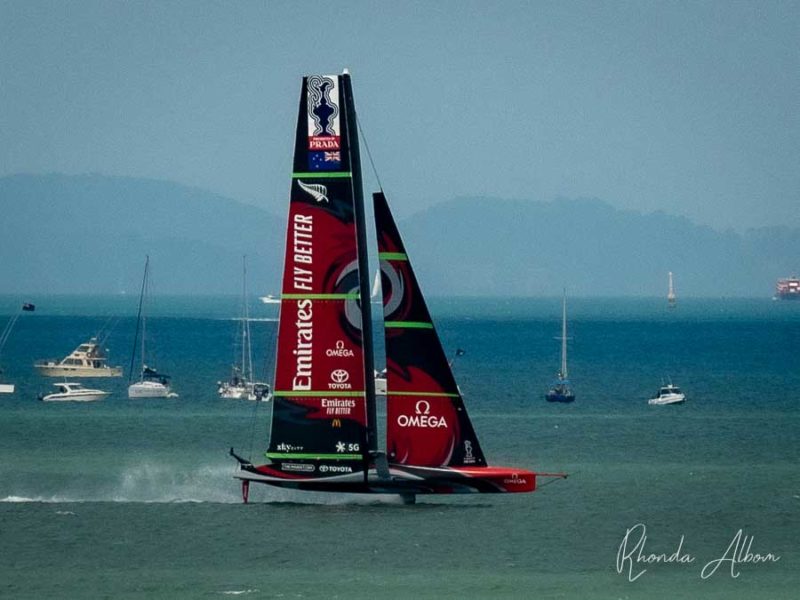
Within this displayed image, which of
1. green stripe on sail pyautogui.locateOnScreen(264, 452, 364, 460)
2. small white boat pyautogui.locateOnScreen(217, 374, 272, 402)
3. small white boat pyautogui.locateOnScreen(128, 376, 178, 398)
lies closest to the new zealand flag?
green stripe on sail pyautogui.locateOnScreen(264, 452, 364, 460)

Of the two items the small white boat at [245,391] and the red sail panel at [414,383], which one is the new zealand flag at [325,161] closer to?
the red sail panel at [414,383]

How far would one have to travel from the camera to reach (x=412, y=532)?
176 feet

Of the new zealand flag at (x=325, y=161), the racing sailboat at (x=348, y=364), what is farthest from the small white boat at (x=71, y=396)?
the new zealand flag at (x=325, y=161)

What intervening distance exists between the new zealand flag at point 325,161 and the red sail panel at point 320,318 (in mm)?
29

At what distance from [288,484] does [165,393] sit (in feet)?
225

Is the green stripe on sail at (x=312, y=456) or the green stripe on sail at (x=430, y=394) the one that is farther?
the green stripe on sail at (x=430, y=394)

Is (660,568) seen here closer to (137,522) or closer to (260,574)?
(260,574)

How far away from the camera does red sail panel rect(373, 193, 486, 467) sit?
5447cm

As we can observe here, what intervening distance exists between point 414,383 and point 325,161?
721 cm

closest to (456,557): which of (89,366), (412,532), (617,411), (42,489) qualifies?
(412,532)

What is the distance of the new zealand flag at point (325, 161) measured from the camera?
53.2m

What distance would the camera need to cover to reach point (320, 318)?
54062 mm

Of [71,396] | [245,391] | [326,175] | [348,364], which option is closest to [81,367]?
[245,391]

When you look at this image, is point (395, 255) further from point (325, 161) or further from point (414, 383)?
point (414, 383)
